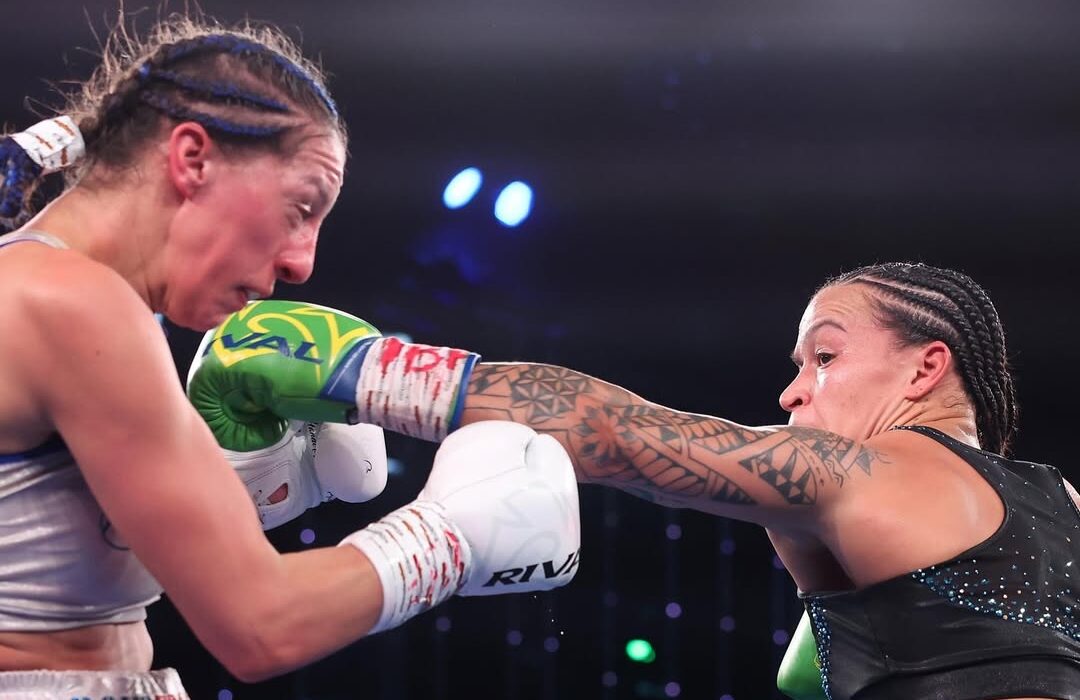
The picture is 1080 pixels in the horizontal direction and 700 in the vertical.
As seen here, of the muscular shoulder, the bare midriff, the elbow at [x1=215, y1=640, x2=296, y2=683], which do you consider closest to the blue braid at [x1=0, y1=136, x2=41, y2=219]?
the muscular shoulder

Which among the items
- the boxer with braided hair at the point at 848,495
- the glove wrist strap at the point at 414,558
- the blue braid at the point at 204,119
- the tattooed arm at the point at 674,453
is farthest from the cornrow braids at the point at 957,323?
the blue braid at the point at 204,119

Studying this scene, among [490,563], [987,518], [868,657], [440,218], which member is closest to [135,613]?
[490,563]

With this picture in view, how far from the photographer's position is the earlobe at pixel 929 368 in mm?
1979

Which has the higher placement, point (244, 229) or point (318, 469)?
point (244, 229)

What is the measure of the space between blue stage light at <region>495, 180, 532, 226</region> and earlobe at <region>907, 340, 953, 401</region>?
2.10 meters

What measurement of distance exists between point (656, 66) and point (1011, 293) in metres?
1.51

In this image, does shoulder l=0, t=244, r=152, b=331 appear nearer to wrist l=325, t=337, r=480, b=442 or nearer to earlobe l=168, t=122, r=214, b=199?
earlobe l=168, t=122, r=214, b=199

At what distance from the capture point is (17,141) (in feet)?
4.27

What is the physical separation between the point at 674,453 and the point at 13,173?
978 millimetres

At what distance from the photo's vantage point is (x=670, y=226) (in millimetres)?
3939

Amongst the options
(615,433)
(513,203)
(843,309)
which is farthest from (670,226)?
(615,433)

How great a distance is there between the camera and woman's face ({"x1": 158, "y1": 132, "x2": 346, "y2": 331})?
1.32m

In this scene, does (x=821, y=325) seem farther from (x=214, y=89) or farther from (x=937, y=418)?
(x=214, y=89)

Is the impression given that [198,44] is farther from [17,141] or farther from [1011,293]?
[1011,293]
